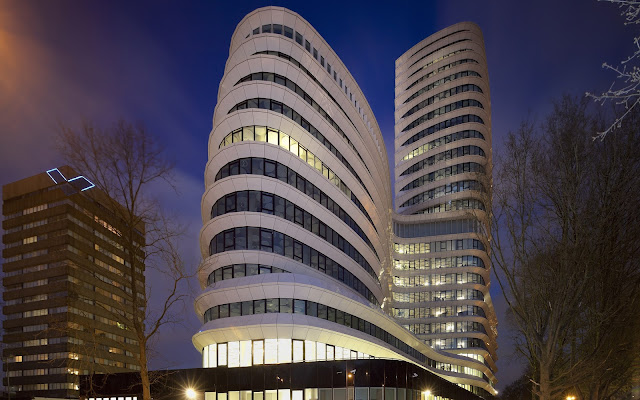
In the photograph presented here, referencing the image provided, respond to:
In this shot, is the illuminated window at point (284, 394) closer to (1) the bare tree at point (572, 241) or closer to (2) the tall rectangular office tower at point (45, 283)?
(1) the bare tree at point (572, 241)

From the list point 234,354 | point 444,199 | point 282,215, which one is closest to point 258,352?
point 234,354

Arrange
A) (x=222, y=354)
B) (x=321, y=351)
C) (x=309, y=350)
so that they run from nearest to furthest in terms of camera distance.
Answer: (x=309, y=350) < (x=222, y=354) < (x=321, y=351)

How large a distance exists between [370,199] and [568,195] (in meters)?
46.9

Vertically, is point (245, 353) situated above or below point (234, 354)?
above

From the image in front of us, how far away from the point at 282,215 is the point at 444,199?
81.1 metres

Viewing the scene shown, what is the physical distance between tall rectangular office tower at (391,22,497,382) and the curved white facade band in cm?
5424

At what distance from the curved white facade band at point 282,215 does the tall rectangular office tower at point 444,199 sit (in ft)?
178

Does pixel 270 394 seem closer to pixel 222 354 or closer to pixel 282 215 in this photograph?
pixel 222 354

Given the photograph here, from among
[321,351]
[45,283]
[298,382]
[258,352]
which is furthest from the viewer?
[45,283]

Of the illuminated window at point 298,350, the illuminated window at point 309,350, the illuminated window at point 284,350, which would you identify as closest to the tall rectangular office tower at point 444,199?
the illuminated window at point 309,350

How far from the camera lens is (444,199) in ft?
411

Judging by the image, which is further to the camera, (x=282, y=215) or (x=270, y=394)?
(x=282, y=215)

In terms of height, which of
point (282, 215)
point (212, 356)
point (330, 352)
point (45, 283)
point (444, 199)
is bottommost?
point (212, 356)

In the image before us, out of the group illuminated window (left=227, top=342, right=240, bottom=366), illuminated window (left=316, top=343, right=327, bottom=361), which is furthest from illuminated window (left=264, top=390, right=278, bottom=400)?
illuminated window (left=316, top=343, right=327, bottom=361)
